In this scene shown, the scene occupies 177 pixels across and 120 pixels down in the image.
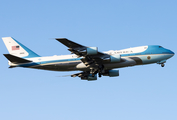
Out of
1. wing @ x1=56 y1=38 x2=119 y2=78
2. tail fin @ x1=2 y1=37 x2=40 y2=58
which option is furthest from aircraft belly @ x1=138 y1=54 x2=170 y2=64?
tail fin @ x1=2 y1=37 x2=40 y2=58

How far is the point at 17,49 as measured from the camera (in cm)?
5859

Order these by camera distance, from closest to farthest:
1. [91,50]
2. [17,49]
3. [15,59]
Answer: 1. [91,50]
2. [15,59]
3. [17,49]

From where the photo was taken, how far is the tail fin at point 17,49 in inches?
2267

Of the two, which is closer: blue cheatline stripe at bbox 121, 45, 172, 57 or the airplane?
the airplane

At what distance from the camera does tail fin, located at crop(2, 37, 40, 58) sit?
189 feet

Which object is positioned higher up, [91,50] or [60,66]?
[91,50]

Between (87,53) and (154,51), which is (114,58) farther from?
(154,51)

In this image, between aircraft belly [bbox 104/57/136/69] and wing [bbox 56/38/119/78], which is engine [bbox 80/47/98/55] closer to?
wing [bbox 56/38/119/78]

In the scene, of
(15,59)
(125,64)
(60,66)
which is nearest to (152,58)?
(125,64)

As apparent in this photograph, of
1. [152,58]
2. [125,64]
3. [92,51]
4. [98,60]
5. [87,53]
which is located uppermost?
[92,51]

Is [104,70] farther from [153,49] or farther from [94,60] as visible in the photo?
[153,49]

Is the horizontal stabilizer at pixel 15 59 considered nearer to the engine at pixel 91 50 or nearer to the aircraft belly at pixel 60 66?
the aircraft belly at pixel 60 66

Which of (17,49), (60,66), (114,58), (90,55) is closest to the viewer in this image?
(90,55)

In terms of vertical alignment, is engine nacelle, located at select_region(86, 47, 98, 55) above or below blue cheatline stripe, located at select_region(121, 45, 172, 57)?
below
